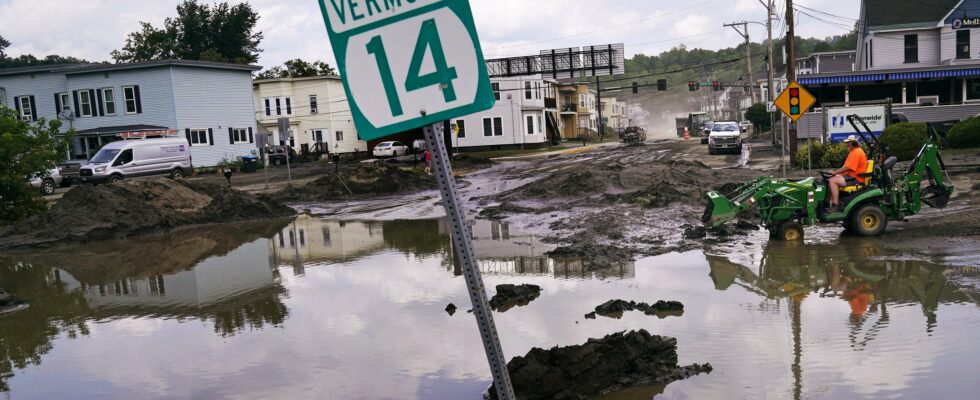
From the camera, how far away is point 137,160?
3722 centimetres

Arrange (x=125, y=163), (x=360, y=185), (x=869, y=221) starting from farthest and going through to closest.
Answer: (x=125, y=163) < (x=360, y=185) < (x=869, y=221)

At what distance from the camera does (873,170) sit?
A: 43.9 ft

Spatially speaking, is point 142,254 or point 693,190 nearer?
point 142,254

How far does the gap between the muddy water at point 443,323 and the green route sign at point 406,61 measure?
405 centimetres

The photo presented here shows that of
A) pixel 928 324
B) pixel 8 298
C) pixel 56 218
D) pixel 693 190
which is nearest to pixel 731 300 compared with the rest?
pixel 928 324

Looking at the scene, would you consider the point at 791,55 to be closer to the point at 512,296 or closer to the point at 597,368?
the point at 512,296

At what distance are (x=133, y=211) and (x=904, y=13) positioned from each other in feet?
144

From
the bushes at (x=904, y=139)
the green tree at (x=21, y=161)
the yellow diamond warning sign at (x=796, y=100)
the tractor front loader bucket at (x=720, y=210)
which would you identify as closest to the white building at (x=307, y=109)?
the green tree at (x=21, y=161)

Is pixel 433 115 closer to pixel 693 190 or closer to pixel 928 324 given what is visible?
pixel 928 324

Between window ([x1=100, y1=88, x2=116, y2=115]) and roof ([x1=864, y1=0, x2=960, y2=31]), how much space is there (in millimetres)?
46194

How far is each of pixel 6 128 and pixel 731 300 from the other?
19.2 m

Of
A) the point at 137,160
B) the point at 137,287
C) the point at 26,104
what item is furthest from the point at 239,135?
the point at 137,287

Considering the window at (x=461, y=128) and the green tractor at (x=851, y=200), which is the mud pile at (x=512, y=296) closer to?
the green tractor at (x=851, y=200)

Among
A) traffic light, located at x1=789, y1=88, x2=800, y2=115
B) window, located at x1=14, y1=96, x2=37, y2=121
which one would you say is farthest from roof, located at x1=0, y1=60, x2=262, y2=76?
traffic light, located at x1=789, y1=88, x2=800, y2=115
